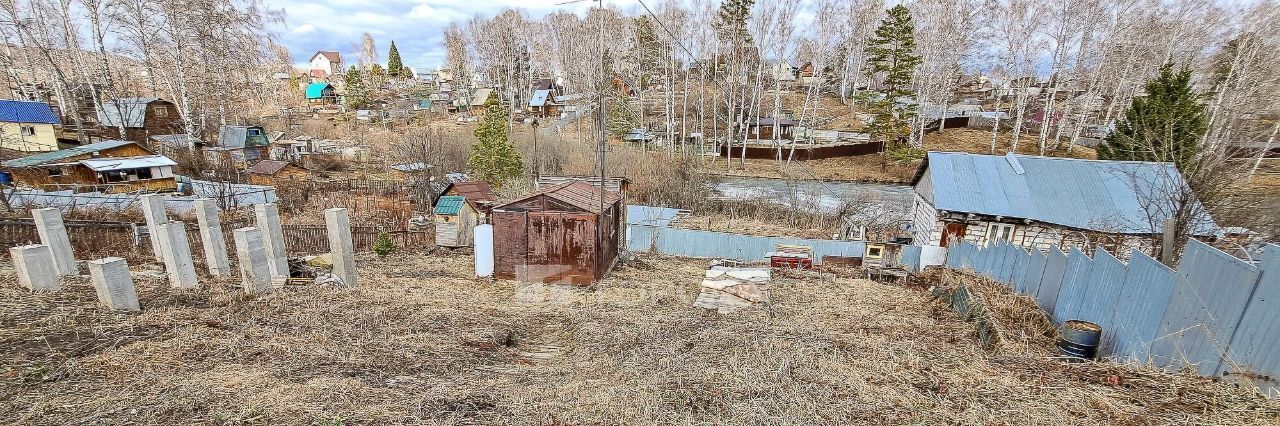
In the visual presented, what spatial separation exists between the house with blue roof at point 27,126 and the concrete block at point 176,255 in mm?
29301

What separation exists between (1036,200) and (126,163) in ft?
121

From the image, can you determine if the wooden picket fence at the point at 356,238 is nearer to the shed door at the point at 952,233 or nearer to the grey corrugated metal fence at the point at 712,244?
the grey corrugated metal fence at the point at 712,244

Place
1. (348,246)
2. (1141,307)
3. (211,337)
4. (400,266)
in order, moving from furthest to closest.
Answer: (400,266), (348,246), (211,337), (1141,307)

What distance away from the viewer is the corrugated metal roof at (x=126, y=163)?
21.3 meters

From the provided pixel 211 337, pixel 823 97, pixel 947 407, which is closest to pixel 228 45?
pixel 211 337

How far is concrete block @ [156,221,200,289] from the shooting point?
336 inches

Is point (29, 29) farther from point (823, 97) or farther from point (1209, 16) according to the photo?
point (1209, 16)

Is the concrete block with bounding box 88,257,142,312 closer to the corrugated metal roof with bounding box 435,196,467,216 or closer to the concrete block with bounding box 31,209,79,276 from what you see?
the concrete block with bounding box 31,209,79,276

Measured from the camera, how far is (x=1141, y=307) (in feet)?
20.6

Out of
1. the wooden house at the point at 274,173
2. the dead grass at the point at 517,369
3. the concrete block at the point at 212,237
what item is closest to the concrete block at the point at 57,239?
the dead grass at the point at 517,369

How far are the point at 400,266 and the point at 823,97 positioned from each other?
50856 mm

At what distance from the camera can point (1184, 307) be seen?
562 centimetres

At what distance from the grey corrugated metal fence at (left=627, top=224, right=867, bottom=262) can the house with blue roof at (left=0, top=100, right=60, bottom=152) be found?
1317 inches

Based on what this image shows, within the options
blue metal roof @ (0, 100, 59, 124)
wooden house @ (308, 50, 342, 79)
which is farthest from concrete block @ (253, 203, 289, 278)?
wooden house @ (308, 50, 342, 79)
